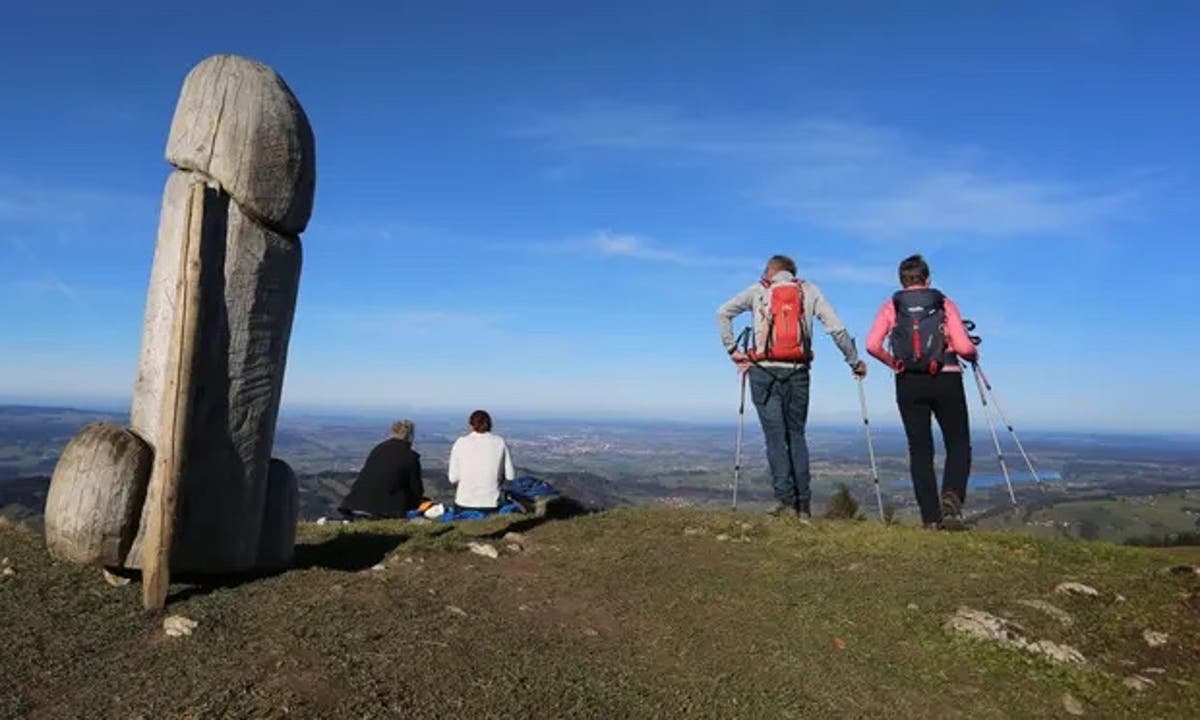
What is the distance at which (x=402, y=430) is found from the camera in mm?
13641

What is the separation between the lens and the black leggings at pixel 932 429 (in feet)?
33.4

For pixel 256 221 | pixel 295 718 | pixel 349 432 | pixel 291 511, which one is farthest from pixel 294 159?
pixel 349 432

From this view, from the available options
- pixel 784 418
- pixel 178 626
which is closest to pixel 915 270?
pixel 784 418

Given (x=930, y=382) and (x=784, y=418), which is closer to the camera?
(x=930, y=382)

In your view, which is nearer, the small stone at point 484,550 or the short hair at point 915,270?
the small stone at point 484,550

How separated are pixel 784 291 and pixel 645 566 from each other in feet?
15.7

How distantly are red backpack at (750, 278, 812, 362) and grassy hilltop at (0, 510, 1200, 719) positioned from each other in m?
3.10

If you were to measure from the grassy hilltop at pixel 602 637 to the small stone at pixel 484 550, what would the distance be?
111 mm

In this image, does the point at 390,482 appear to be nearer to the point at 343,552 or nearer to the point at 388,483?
the point at 388,483

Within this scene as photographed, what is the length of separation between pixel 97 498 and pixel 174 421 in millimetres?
811

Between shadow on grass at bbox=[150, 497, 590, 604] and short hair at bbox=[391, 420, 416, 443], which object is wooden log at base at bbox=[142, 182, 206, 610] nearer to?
shadow on grass at bbox=[150, 497, 590, 604]

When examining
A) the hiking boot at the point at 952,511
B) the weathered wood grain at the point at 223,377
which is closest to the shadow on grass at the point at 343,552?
the weathered wood grain at the point at 223,377

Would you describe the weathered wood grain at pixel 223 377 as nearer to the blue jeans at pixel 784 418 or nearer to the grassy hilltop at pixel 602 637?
the grassy hilltop at pixel 602 637

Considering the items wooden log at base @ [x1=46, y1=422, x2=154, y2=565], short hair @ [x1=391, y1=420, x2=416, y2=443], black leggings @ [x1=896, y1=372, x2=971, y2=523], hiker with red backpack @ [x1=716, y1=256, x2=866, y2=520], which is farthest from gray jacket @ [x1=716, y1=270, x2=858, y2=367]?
wooden log at base @ [x1=46, y1=422, x2=154, y2=565]
